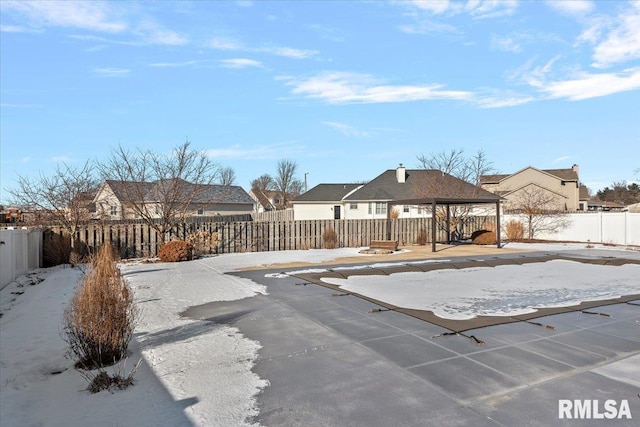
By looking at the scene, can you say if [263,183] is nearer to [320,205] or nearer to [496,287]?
[320,205]

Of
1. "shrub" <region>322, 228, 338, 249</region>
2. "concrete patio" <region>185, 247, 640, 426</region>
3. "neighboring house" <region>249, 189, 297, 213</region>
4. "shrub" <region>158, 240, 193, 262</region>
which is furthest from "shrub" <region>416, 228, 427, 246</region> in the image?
"neighboring house" <region>249, 189, 297, 213</region>

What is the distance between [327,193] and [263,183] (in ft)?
137

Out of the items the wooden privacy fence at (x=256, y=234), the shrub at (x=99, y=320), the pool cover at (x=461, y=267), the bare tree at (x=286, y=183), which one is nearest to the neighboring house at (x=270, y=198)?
the bare tree at (x=286, y=183)

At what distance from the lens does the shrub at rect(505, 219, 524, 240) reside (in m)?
24.8

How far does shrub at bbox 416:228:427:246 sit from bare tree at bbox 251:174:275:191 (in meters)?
56.0

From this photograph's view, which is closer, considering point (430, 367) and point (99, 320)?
point (430, 367)

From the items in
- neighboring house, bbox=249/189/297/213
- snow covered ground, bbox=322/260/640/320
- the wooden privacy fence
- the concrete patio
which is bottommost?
snow covered ground, bbox=322/260/640/320

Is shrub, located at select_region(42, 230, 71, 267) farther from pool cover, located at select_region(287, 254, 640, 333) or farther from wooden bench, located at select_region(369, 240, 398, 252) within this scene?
wooden bench, located at select_region(369, 240, 398, 252)

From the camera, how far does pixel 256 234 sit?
61.3 feet

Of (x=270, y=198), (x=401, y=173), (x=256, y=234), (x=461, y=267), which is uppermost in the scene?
(x=401, y=173)

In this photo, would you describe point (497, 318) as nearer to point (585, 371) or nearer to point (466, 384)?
point (585, 371)

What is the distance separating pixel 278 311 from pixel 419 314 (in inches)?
89.9

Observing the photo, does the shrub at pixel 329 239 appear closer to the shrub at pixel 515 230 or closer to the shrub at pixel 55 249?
the shrub at pixel 55 249

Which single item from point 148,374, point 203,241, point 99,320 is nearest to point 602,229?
point 203,241
